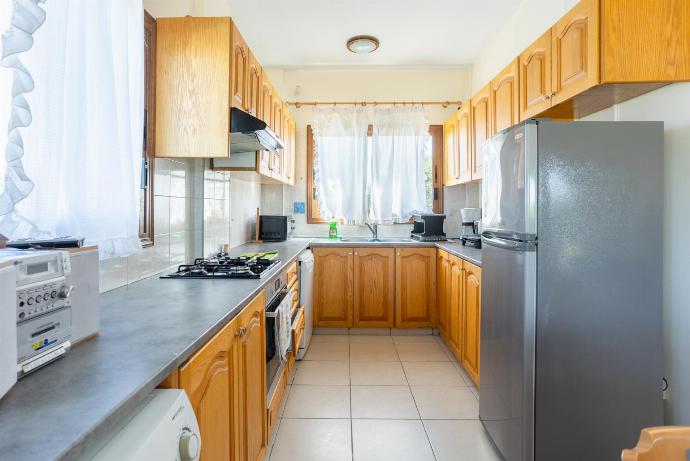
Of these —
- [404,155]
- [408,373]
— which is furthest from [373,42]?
[408,373]

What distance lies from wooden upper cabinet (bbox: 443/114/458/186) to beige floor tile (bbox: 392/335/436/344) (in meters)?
1.48

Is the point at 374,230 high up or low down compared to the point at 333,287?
up

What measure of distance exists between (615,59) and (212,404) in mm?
2003

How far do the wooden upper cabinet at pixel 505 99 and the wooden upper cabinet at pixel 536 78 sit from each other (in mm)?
67

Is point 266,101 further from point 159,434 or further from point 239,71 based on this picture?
point 159,434

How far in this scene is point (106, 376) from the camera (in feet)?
2.55

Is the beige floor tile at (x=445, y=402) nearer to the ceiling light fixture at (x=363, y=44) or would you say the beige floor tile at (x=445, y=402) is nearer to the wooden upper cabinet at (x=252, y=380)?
the wooden upper cabinet at (x=252, y=380)

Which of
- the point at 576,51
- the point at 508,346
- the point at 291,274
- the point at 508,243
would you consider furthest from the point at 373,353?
the point at 576,51

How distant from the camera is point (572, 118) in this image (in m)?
2.34

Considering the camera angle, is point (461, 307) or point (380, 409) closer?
point (380, 409)

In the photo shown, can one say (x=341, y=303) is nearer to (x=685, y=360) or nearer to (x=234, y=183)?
(x=234, y=183)

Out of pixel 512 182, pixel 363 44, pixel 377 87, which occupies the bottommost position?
pixel 512 182

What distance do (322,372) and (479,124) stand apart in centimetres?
225

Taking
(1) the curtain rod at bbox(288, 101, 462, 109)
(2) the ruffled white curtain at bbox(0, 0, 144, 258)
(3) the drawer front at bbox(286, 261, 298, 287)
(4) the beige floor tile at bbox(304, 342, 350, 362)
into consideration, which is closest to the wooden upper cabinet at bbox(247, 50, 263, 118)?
(2) the ruffled white curtain at bbox(0, 0, 144, 258)
